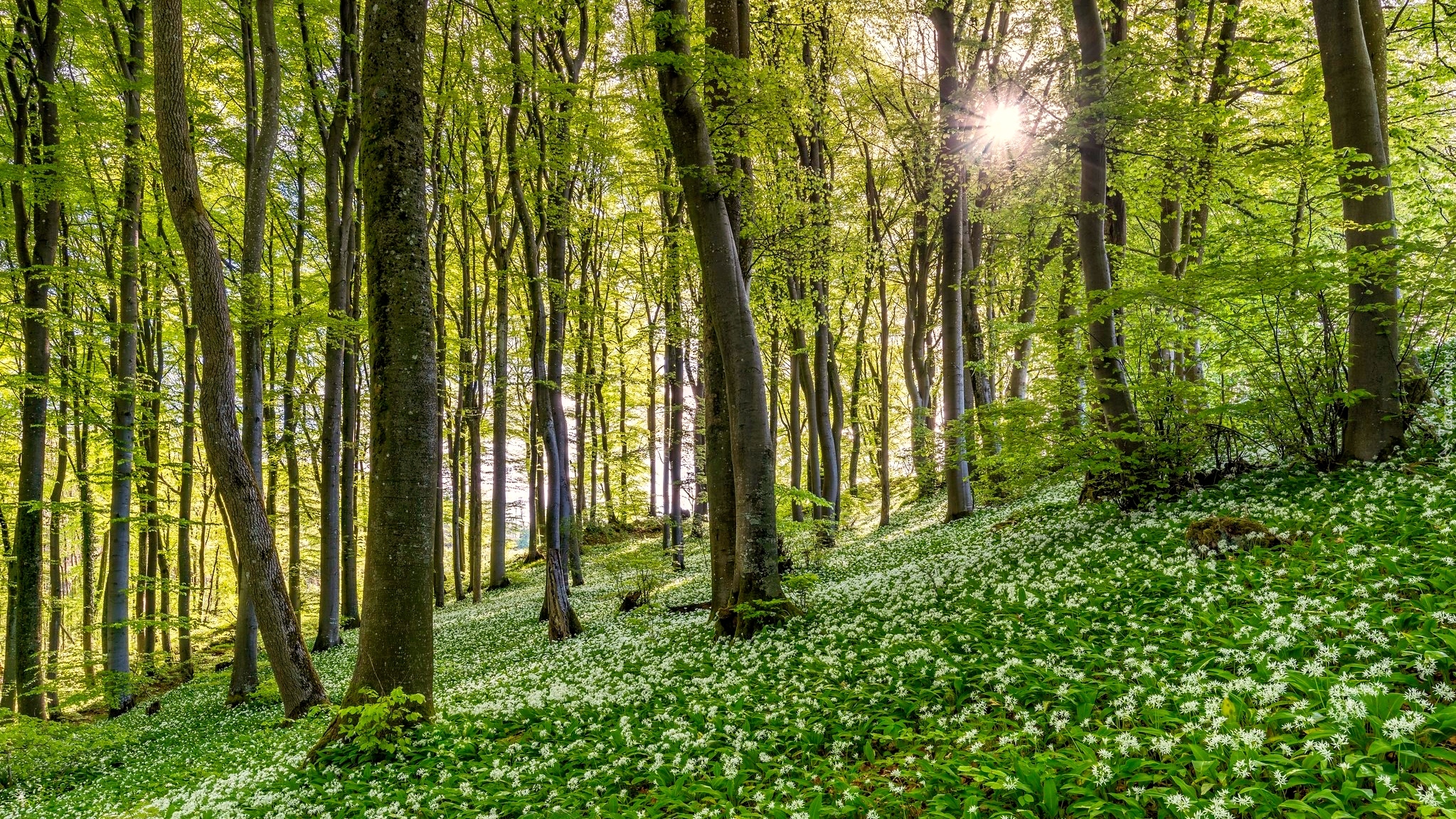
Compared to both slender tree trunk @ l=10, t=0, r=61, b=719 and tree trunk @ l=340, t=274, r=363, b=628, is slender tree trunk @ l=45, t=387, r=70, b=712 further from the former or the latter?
tree trunk @ l=340, t=274, r=363, b=628

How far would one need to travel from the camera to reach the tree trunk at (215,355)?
7695mm

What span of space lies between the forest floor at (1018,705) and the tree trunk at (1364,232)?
66 centimetres

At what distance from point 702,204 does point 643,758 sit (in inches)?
250

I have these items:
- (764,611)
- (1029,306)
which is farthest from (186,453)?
(1029,306)

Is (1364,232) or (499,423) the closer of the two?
(1364,232)

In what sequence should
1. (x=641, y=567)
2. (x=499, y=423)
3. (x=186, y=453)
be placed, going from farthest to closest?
(x=499, y=423) → (x=186, y=453) → (x=641, y=567)

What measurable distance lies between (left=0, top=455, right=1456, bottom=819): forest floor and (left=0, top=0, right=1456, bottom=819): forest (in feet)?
0.14

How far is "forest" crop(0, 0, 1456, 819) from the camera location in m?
4.02

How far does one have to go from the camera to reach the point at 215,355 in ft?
25.8

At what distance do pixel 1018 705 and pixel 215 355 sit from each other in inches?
367

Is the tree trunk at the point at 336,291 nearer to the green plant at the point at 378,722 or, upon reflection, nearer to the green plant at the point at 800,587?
the green plant at the point at 378,722

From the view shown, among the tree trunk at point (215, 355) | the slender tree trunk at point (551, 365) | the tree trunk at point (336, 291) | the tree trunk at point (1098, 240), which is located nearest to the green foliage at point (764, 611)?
the tree trunk at point (1098, 240)

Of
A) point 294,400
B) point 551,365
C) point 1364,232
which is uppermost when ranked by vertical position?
point 1364,232

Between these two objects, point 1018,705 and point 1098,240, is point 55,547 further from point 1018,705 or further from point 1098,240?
point 1098,240
